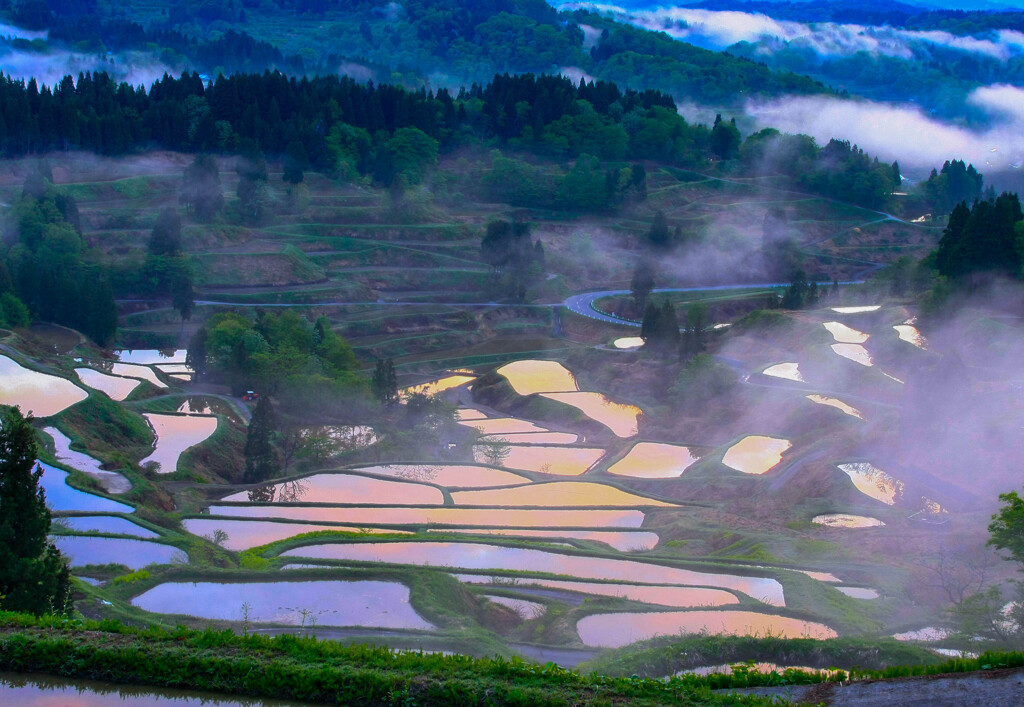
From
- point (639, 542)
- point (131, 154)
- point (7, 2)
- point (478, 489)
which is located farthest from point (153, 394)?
point (7, 2)

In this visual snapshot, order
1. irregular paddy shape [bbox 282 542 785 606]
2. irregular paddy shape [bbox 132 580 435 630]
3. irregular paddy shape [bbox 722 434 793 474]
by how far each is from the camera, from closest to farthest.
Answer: irregular paddy shape [bbox 132 580 435 630] < irregular paddy shape [bbox 282 542 785 606] < irregular paddy shape [bbox 722 434 793 474]

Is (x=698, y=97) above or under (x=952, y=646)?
above

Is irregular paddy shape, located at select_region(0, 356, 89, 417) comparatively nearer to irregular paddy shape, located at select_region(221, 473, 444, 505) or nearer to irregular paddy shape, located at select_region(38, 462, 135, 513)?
irregular paddy shape, located at select_region(38, 462, 135, 513)


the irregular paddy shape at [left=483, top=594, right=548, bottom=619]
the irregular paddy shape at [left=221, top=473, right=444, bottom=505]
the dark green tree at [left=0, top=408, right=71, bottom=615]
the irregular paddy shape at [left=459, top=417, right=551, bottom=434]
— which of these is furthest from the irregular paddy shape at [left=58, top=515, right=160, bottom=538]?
the irregular paddy shape at [left=459, top=417, right=551, bottom=434]

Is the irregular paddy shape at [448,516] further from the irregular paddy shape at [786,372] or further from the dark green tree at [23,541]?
the irregular paddy shape at [786,372]

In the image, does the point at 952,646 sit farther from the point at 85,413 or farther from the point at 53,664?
the point at 85,413
